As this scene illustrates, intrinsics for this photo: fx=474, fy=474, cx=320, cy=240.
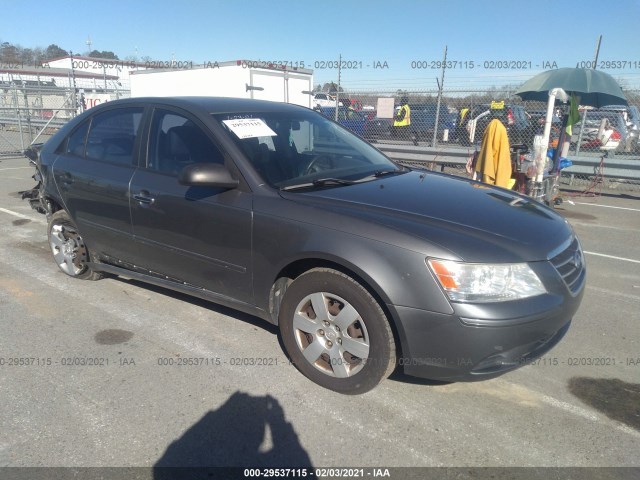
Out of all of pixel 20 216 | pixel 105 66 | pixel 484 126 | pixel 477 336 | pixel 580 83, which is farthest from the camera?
pixel 105 66

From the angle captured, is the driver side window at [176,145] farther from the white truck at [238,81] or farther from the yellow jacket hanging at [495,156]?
the white truck at [238,81]

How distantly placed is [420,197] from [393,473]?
1.65m

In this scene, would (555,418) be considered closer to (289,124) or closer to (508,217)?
(508,217)

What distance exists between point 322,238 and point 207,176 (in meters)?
0.84

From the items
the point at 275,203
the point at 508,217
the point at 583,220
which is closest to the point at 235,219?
the point at 275,203

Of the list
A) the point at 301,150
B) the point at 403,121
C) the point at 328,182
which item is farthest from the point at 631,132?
the point at 328,182

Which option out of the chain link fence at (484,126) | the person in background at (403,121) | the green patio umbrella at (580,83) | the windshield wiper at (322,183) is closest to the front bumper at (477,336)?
the windshield wiper at (322,183)

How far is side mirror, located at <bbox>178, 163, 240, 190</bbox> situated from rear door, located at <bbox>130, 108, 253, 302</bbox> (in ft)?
0.39

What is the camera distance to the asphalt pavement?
7.80 ft

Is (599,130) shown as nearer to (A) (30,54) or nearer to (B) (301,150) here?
(B) (301,150)

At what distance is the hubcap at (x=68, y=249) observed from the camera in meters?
4.45

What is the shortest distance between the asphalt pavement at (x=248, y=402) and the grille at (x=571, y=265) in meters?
0.70

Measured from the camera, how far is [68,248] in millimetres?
4594

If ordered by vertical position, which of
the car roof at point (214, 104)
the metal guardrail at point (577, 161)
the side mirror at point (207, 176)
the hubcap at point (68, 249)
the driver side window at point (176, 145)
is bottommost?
the hubcap at point (68, 249)
